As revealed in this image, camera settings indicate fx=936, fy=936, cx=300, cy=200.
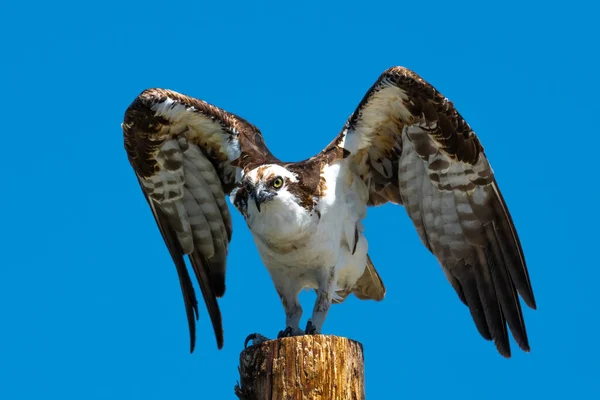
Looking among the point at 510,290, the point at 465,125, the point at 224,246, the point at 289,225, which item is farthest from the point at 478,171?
the point at 224,246

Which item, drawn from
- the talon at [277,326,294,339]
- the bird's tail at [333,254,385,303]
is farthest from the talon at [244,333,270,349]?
the bird's tail at [333,254,385,303]

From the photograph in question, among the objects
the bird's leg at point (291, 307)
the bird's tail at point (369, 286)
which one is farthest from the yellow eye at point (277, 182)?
the bird's tail at point (369, 286)

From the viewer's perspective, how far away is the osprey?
8367 mm

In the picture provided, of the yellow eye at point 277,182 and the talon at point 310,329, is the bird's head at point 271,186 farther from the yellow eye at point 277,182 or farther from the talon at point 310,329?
the talon at point 310,329

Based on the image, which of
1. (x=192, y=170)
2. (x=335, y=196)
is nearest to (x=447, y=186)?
(x=335, y=196)

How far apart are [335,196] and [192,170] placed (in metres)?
1.91

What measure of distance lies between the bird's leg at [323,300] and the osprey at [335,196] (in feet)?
0.04

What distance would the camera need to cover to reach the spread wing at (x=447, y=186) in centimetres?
839

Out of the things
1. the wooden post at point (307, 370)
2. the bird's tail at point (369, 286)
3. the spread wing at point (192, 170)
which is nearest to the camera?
the wooden post at point (307, 370)

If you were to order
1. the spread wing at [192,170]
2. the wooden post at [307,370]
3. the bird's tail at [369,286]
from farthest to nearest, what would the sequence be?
the bird's tail at [369,286] → the spread wing at [192,170] → the wooden post at [307,370]

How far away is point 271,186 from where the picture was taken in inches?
325

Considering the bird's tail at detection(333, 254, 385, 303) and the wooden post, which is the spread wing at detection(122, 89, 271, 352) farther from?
the wooden post

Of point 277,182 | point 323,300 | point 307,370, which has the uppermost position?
point 277,182

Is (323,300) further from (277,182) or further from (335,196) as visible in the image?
(277,182)
